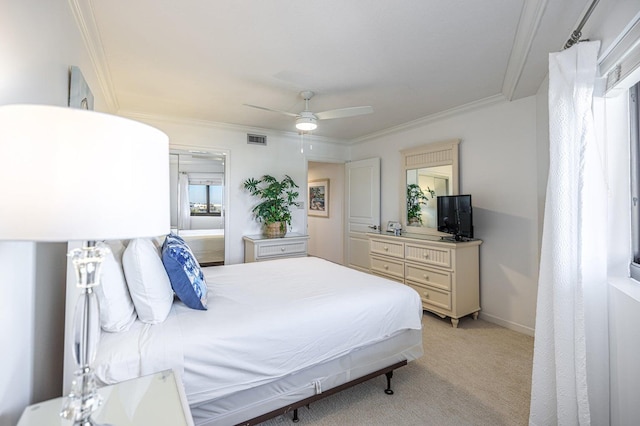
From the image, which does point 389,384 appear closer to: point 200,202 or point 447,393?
point 447,393

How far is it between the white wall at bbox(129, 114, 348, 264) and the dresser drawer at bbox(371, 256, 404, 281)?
4.66 feet

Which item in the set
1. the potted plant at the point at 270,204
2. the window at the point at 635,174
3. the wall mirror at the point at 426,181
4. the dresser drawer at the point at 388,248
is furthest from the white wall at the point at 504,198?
the potted plant at the point at 270,204

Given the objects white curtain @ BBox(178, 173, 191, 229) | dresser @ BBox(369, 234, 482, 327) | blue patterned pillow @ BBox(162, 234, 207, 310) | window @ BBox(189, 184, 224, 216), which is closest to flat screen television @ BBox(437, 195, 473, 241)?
dresser @ BBox(369, 234, 482, 327)

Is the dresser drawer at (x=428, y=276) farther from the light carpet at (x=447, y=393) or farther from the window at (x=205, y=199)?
the window at (x=205, y=199)

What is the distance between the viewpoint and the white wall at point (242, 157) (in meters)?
4.02

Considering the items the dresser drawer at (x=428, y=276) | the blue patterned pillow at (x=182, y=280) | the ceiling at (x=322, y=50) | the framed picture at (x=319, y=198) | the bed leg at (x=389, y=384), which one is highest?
the ceiling at (x=322, y=50)

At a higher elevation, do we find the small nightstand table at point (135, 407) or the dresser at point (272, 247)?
the dresser at point (272, 247)

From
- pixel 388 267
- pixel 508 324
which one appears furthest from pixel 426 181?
pixel 508 324

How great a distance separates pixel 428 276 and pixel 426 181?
4.37ft

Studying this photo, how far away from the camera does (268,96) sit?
122 inches

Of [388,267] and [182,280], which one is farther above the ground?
[182,280]

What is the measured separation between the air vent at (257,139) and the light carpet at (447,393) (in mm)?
3569

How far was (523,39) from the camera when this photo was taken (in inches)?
78.5

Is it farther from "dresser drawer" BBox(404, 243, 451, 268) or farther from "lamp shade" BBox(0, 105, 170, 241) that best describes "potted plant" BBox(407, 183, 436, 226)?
"lamp shade" BBox(0, 105, 170, 241)
